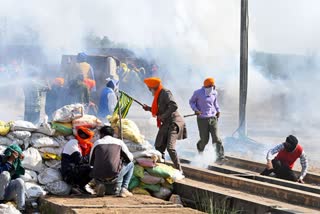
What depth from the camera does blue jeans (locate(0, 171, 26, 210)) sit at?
1092 centimetres

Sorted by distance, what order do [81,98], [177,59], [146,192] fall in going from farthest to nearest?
[177,59] → [81,98] → [146,192]

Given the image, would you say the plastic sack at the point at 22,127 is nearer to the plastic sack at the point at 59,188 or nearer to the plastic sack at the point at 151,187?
the plastic sack at the point at 59,188

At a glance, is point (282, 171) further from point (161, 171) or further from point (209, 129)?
point (161, 171)

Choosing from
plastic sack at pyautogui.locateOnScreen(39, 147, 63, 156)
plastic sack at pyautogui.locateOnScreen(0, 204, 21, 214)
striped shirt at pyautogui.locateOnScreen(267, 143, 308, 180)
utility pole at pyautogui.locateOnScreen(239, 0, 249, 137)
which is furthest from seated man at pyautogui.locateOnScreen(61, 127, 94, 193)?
utility pole at pyautogui.locateOnScreen(239, 0, 249, 137)

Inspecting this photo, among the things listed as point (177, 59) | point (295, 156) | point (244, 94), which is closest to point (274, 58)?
point (177, 59)

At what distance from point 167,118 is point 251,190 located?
179 cm

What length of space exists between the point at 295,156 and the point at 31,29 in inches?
873

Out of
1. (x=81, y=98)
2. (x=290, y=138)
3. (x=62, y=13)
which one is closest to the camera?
(x=290, y=138)

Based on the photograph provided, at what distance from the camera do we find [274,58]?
44.3 metres

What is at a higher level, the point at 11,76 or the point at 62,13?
the point at 62,13

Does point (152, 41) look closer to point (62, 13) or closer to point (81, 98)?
point (62, 13)

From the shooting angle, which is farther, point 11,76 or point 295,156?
point 11,76

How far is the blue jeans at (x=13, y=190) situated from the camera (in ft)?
35.8

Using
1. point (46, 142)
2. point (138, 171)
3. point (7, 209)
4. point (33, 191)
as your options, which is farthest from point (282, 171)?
point (7, 209)
